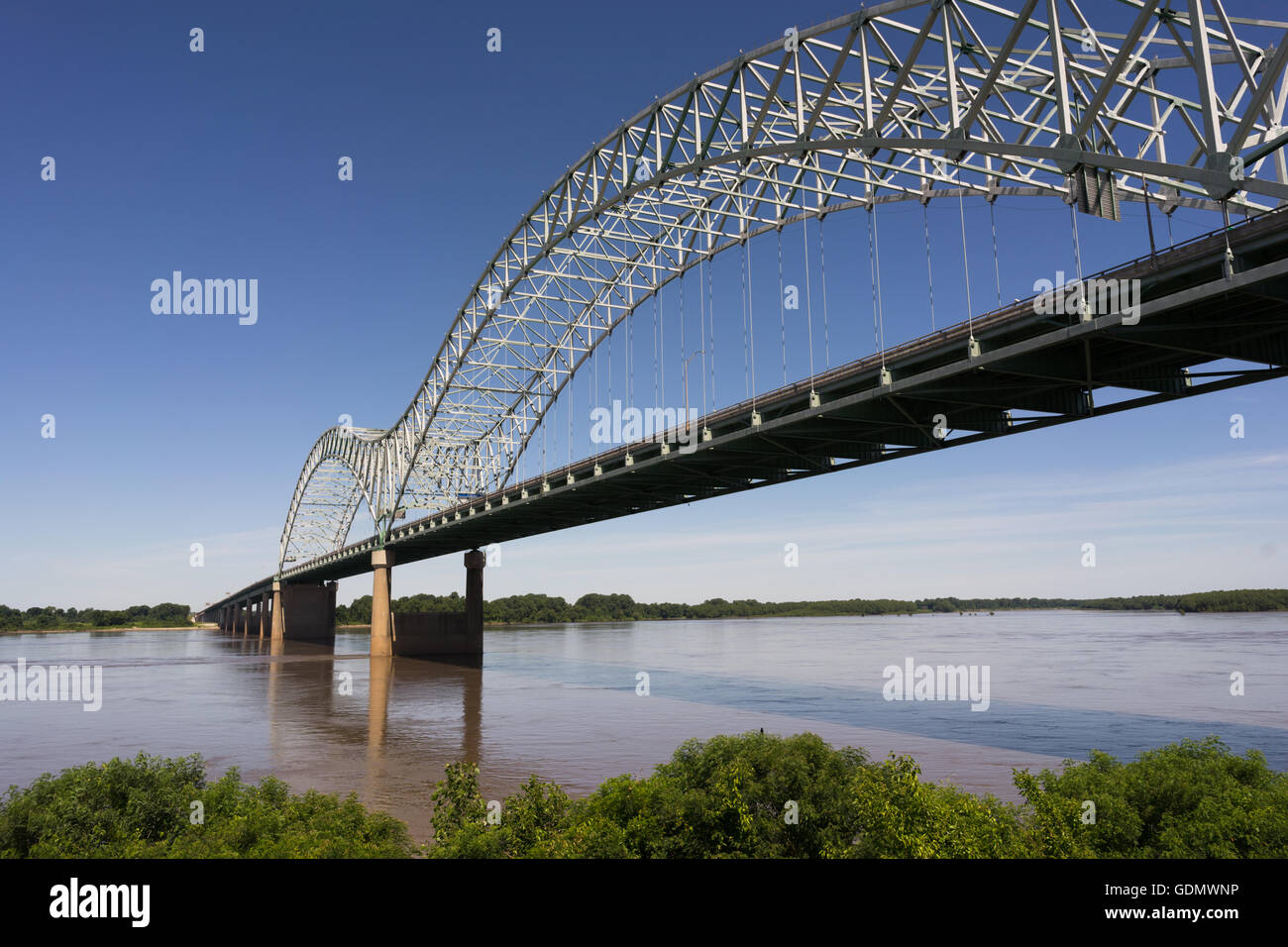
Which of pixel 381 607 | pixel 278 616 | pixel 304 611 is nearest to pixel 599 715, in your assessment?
pixel 381 607

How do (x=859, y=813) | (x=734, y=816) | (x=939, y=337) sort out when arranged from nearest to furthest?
(x=859, y=813)
(x=734, y=816)
(x=939, y=337)

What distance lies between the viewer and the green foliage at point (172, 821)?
40.3ft

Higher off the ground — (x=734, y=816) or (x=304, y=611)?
(x=734, y=816)

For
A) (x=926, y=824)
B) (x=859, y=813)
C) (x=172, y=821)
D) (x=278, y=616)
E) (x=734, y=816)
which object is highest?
(x=926, y=824)

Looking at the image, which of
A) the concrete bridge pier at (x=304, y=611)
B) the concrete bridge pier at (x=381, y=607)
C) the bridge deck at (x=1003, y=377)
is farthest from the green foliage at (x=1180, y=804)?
the concrete bridge pier at (x=304, y=611)

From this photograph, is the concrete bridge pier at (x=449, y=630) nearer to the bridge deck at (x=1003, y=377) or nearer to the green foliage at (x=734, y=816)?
the bridge deck at (x=1003, y=377)

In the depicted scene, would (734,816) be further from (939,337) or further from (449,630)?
(449,630)

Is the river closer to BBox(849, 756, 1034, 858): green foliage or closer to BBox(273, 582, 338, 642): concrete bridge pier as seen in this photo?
BBox(849, 756, 1034, 858): green foliage

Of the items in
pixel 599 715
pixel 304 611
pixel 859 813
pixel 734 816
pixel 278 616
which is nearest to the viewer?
pixel 859 813

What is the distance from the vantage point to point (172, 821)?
14844 mm

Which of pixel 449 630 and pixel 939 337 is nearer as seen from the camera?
pixel 939 337

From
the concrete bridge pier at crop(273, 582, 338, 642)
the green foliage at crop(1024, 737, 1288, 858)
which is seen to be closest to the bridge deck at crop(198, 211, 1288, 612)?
the green foliage at crop(1024, 737, 1288, 858)

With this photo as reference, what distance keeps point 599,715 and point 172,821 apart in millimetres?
24470

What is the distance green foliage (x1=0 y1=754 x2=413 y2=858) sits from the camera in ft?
40.3
